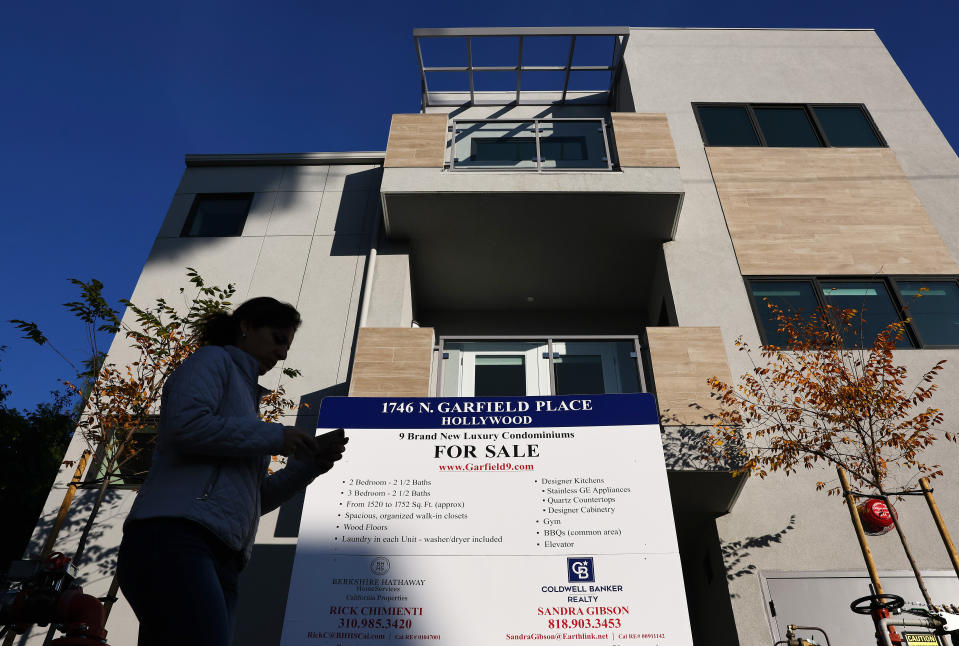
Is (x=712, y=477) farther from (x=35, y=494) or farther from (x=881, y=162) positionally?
(x=35, y=494)

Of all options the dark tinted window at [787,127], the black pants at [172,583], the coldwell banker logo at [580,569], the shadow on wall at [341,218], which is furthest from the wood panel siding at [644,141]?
the black pants at [172,583]

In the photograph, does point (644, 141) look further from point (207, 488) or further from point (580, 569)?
point (207, 488)

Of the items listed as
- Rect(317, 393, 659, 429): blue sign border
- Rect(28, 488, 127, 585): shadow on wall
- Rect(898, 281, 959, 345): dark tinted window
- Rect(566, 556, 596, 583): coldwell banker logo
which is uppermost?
Rect(898, 281, 959, 345): dark tinted window

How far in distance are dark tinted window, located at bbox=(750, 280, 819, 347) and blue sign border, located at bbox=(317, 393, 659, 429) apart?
283cm

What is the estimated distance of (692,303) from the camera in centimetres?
708

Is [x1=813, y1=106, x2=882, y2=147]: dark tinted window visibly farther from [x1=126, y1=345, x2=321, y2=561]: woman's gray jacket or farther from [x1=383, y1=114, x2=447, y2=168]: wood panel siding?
[x1=126, y1=345, x2=321, y2=561]: woman's gray jacket

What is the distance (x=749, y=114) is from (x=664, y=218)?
10.6 ft

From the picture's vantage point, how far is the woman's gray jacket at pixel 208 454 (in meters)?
1.61

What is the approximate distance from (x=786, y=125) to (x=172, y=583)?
10.3 meters

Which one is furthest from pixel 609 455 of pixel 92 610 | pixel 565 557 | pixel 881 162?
pixel 881 162

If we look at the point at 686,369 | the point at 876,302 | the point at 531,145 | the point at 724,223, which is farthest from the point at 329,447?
the point at 876,302

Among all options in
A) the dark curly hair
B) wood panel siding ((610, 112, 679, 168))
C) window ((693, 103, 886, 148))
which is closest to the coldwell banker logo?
the dark curly hair

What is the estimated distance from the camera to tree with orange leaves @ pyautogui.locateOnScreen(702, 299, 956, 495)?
4.88 m

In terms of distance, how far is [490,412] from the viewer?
200 inches
